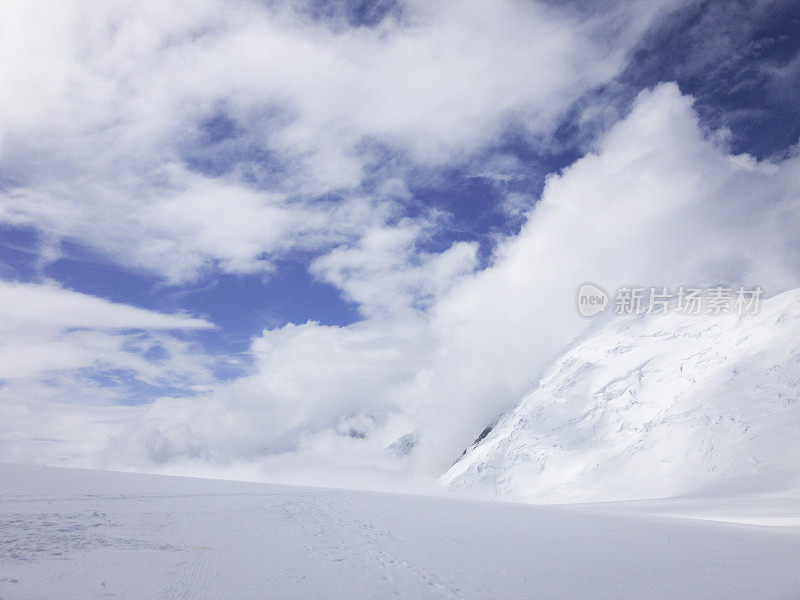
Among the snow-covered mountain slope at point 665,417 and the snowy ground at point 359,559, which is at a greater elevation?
the snow-covered mountain slope at point 665,417

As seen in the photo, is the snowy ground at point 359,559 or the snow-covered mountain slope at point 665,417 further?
the snow-covered mountain slope at point 665,417

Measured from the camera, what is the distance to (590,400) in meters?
114

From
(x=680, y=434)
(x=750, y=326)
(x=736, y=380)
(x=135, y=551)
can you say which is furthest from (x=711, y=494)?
(x=135, y=551)

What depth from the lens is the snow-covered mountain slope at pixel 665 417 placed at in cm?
7056

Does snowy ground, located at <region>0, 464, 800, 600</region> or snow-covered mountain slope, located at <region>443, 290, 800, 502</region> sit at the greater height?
snow-covered mountain slope, located at <region>443, 290, 800, 502</region>

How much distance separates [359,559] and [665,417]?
96022 mm

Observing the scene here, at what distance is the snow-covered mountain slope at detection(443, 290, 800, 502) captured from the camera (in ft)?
232

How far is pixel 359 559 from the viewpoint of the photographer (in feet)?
47.2

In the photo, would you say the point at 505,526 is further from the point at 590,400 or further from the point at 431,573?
the point at 590,400

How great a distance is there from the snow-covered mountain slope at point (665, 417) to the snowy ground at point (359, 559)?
178 feet

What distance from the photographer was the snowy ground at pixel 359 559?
11211 mm

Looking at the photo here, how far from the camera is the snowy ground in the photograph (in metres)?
11.2

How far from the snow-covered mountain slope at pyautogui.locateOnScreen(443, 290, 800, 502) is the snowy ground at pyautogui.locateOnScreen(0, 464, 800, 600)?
54.1m

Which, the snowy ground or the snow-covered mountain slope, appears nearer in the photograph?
the snowy ground
